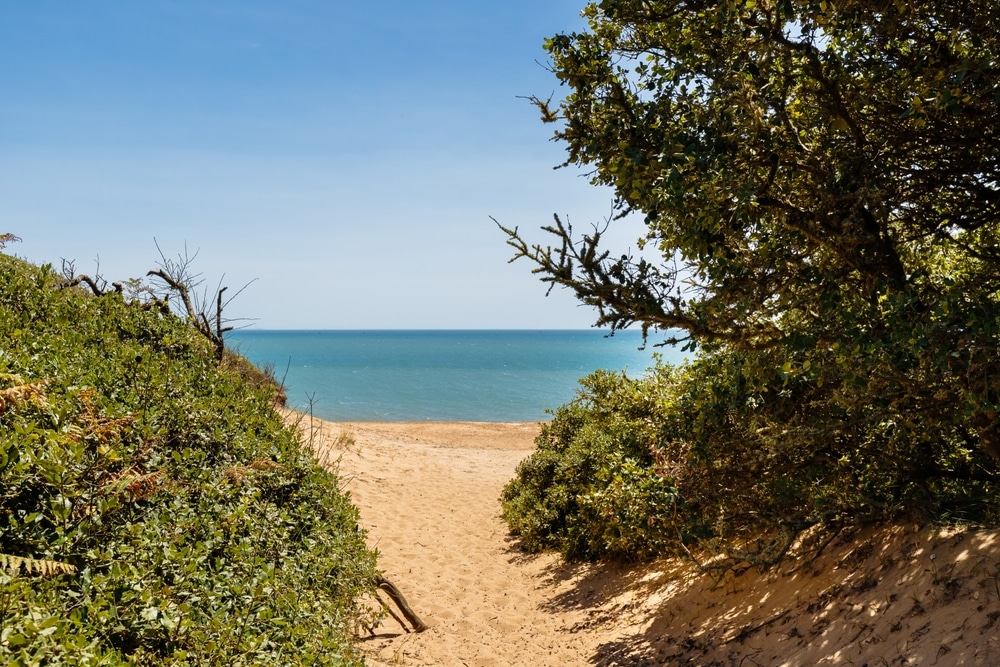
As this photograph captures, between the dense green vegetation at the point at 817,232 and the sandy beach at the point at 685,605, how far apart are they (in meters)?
0.52

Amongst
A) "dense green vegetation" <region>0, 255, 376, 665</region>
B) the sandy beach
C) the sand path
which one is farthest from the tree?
the sand path

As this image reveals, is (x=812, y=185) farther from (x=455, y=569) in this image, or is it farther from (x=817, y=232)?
(x=455, y=569)

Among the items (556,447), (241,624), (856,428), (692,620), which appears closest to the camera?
(241,624)

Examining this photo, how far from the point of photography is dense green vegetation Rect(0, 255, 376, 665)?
10.2ft

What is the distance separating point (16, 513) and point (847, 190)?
5.99 metres

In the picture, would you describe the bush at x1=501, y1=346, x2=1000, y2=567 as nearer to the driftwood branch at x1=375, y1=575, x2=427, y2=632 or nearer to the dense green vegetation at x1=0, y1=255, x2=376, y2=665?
the driftwood branch at x1=375, y1=575, x2=427, y2=632

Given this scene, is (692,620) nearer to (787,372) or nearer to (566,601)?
(566,601)

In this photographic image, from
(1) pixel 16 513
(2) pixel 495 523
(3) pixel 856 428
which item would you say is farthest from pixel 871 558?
(2) pixel 495 523

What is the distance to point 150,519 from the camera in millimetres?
3855

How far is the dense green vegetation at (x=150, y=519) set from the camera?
10.2ft

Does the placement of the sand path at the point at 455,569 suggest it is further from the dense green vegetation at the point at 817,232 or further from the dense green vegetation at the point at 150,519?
the dense green vegetation at the point at 817,232

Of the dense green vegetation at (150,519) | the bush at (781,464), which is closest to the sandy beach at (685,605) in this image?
the bush at (781,464)

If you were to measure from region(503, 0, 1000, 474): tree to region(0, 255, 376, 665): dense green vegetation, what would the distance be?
3147 mm

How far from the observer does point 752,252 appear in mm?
5230
